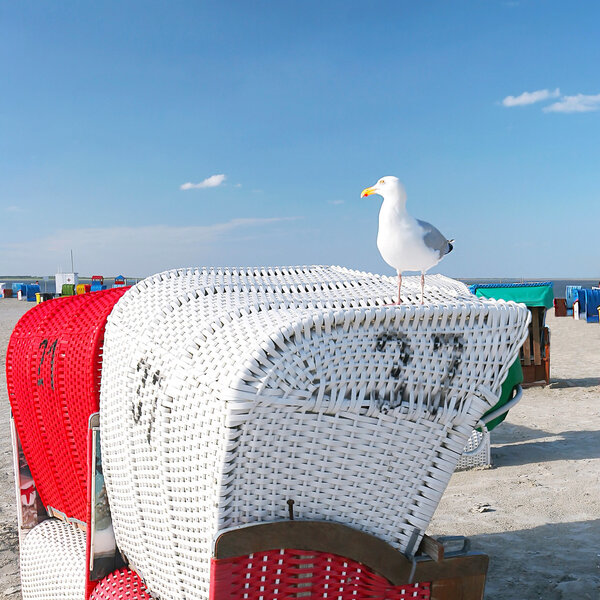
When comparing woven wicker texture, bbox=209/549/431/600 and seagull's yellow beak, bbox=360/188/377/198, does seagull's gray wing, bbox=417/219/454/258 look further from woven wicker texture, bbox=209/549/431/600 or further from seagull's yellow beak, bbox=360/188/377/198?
woven wicker texture, bbox=209/549/431/600

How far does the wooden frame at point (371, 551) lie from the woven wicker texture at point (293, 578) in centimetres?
3

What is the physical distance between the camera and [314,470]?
5.65 feet

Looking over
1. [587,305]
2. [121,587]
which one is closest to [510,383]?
[121,587]

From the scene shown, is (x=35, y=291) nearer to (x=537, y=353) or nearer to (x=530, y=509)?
(x=537, y=353)

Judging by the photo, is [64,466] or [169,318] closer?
[169,318]

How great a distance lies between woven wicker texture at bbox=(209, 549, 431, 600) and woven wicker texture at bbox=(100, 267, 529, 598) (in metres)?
0.10

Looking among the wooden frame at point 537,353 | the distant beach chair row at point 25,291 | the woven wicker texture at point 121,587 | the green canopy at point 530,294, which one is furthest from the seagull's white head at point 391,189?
the distant beach chair row at point 25,291

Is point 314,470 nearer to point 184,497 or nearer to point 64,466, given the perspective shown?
point 184,497

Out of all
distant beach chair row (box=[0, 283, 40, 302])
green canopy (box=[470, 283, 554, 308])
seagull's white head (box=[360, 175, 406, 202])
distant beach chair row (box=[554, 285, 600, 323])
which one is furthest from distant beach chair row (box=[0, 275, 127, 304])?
seagull's white head (box=[360, 175, 406, 202])

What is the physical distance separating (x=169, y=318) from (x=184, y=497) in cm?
59

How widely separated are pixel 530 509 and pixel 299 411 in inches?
131

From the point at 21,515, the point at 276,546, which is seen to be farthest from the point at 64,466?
the point at 276,546

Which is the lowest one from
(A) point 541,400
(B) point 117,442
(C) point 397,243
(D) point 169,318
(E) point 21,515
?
(A) point 541,400

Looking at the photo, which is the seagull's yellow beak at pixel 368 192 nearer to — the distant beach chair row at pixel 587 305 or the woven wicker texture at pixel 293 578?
the woven wicker texture at pixel 293 578
